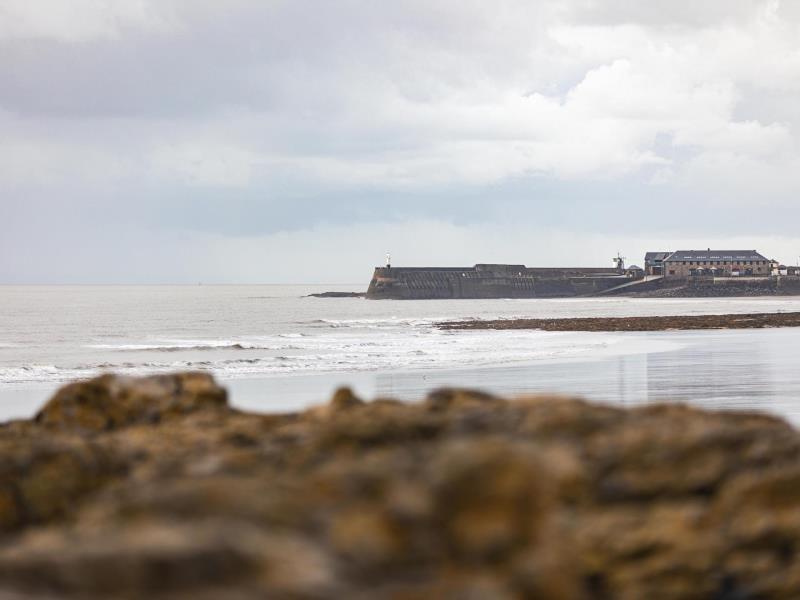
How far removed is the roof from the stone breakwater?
16393cm

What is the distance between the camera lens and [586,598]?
4.32m

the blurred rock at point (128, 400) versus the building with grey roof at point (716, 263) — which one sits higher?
the building with grey roof at point (716, 263)

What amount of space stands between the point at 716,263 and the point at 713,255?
196cm

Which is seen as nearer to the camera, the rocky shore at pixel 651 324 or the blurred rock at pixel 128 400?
the blurred rock at pixel 128 400

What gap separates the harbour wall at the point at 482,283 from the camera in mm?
157000

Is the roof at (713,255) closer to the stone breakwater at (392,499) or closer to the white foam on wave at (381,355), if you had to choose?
the white foam on wave at (381,355)

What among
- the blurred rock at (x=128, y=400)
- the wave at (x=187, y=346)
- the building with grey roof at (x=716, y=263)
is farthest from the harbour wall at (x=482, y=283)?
the blurred rock at (x=128, y=400)

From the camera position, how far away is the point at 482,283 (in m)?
159

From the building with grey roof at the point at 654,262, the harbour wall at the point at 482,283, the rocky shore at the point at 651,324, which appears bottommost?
the rocky shore at the point at 651,324

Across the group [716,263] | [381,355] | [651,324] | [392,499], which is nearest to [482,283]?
[716,263]

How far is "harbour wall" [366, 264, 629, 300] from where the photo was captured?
157 m

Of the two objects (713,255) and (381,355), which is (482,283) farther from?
(381,355)

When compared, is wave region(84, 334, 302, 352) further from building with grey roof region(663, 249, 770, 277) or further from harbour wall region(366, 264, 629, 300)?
building with grey roof region(663, 249, 770, 277)

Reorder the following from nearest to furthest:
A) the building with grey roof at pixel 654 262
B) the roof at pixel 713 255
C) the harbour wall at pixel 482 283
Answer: the harbour wall at pixel 482 283 < the roof at pixel 713 255 < the building with grey roof at pixel 654 262
